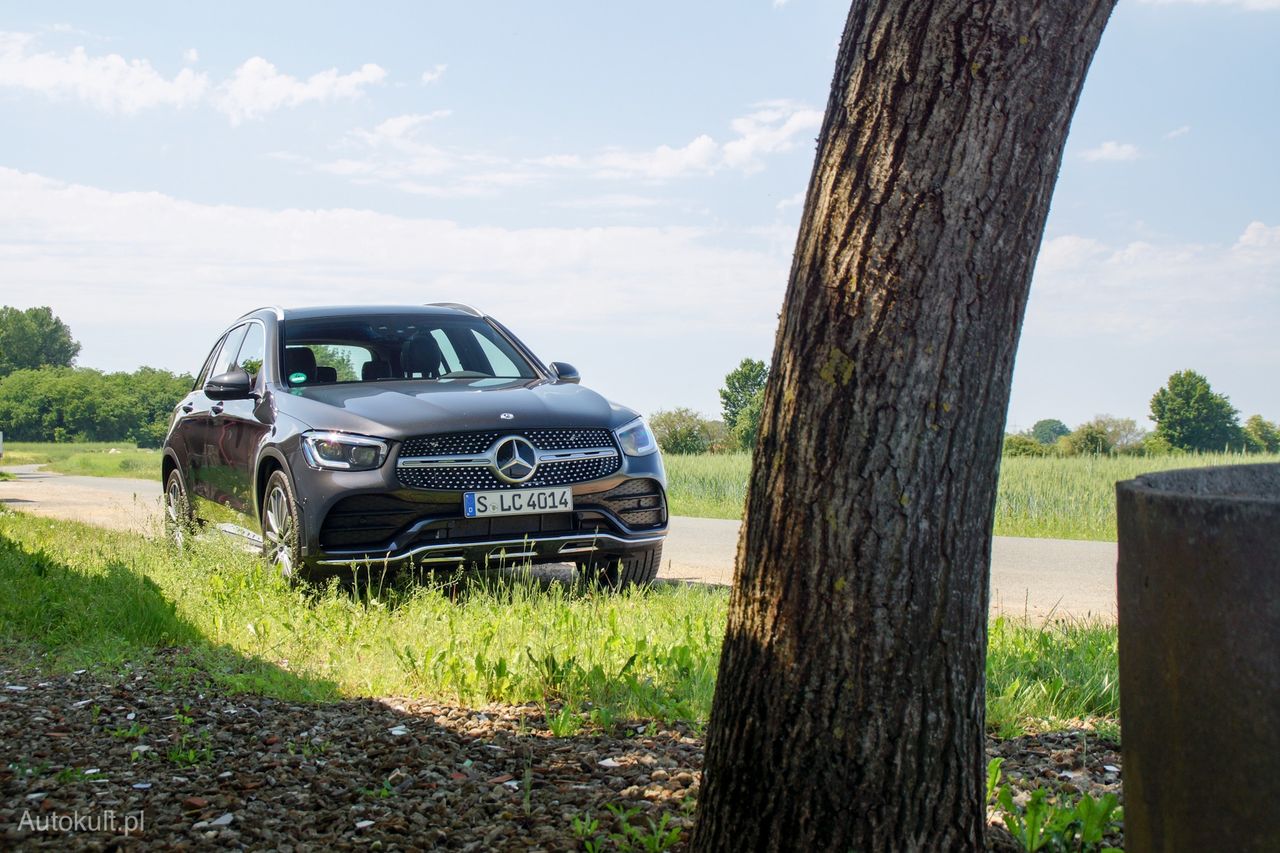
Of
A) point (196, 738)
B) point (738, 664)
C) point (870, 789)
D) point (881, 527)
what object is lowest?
point (196, 738)

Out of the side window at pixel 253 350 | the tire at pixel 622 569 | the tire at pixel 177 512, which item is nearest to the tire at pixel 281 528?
the side window at pixel 253 350

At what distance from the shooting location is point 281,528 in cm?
693

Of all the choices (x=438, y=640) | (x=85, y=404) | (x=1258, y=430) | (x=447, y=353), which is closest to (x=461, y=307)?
(x=447, y=353)

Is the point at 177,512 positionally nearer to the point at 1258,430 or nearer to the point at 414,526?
the point at 414,526

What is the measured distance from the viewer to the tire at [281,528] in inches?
260

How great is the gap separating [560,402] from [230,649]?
236 centimetres

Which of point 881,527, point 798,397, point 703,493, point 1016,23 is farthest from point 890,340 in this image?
point 703,493

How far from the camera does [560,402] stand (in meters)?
7.12

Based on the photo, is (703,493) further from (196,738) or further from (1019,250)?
(1019,250)

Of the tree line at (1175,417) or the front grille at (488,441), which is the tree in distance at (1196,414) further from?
the front grille at (488,441)

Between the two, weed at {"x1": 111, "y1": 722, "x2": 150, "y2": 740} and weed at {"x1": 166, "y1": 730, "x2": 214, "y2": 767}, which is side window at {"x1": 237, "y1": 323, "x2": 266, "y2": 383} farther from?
weed at {"x1": 166, "y1": 730, "x2": 214, "y2": 767}

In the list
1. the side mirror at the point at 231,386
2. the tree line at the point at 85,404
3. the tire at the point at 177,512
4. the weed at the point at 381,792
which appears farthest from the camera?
the tree line at the point at 85,404

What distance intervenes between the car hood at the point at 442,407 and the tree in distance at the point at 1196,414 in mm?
92160

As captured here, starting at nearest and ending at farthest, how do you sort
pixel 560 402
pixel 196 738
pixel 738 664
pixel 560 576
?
1. pixel 738 664
2. pixel 196 738
3. pixel 560 402
4. pixel 560 576
